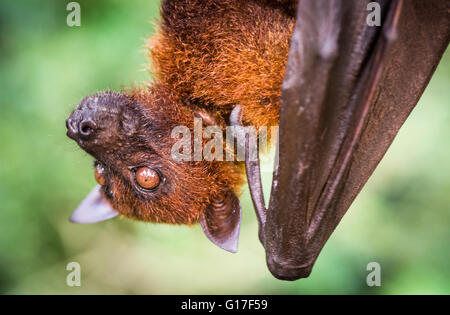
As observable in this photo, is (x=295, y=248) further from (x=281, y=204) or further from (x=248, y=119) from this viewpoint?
(x=248, y=119)

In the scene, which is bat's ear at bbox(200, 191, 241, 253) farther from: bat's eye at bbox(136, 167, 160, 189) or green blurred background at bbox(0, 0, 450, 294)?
green blurred background at bbox(0, 0, 450, 294)

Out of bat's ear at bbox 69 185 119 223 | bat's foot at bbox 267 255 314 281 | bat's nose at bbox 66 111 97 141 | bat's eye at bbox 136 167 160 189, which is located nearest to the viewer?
bat's foot at bbox 267 255 314 281

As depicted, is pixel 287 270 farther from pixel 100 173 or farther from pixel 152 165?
pixel 100 173

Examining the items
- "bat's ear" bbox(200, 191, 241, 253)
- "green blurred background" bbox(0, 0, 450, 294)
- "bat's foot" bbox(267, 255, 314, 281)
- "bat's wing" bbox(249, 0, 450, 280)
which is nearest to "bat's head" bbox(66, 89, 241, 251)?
"bat's ear" bbox(200, 191, 241, 253)

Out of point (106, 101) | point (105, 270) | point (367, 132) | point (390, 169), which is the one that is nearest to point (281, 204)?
point (367, 132)

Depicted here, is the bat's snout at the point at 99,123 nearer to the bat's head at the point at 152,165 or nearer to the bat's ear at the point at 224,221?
the bat's head at the point at 152,165

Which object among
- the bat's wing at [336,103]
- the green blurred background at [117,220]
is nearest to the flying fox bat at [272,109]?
the bat's wing at [336,103]

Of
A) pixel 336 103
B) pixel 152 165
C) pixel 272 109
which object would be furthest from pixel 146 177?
pixel 336 103
